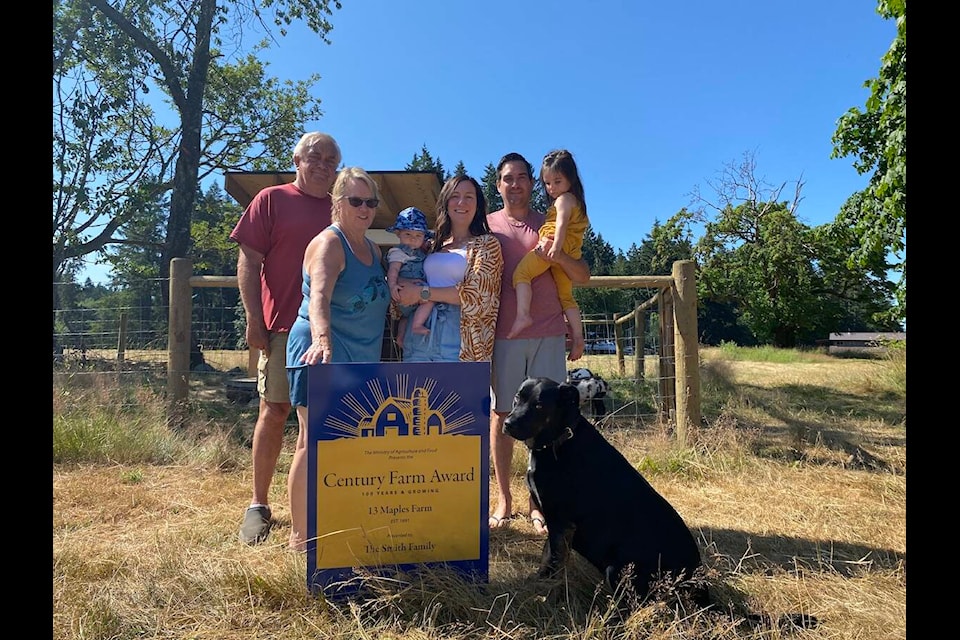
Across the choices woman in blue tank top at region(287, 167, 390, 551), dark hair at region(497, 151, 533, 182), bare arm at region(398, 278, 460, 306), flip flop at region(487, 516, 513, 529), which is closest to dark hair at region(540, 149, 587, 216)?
dark hair at region(497, 151, 533, 182)

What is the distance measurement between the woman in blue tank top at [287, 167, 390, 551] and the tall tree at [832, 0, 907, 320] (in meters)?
3.17

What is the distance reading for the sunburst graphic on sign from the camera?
78.9 inches

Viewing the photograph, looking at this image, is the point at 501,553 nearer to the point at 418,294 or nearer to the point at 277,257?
the point at 418,294

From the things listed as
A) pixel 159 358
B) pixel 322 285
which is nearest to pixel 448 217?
pixel 322 285

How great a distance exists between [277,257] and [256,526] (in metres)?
1.46

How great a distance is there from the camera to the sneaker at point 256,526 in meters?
2.71

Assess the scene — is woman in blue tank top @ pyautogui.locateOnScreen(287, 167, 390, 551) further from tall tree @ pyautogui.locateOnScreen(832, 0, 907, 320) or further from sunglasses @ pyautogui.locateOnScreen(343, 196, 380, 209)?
tall tree @ pyautogui.locateOnScreen(832, 0, 907, 320)

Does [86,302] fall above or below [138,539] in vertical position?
above

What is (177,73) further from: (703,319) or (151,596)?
(703,319)

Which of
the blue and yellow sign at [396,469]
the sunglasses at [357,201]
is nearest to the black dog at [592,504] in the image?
the blue and yellow sign at [396,469]

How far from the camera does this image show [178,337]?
15.5 ft
